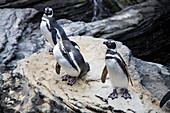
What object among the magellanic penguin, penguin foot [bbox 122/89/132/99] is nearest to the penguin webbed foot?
the magellanic penguin

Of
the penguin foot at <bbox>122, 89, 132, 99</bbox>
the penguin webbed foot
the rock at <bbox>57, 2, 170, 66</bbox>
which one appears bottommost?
the rock at <bbox>57, 2, 170, 66</bbox>

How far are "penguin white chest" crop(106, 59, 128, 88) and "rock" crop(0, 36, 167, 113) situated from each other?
17cm

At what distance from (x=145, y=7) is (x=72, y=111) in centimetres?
532

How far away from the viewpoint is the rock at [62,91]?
2.95 meters

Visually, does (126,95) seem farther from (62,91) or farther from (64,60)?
(64,60)

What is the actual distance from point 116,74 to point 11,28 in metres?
3.87

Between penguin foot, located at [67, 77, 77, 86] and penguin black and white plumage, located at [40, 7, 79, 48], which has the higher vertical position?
penguin black and white plumage, located at [40, 7, 79, 48]

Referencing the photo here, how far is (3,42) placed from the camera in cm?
542

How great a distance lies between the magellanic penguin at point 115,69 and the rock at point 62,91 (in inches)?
4.5

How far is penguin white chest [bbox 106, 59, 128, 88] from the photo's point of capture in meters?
2.88

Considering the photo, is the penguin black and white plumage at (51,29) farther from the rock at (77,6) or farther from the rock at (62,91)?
the rock at (77,6)

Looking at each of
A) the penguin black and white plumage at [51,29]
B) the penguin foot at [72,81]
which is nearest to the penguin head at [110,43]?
the penguin foot at [72,81]

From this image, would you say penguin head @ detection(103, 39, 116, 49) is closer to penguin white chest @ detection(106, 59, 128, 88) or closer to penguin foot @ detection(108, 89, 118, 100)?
penguin white chest @ detection(106, 59, 128, 88)

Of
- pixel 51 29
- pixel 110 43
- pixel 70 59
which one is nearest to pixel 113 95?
pixel 110 43
